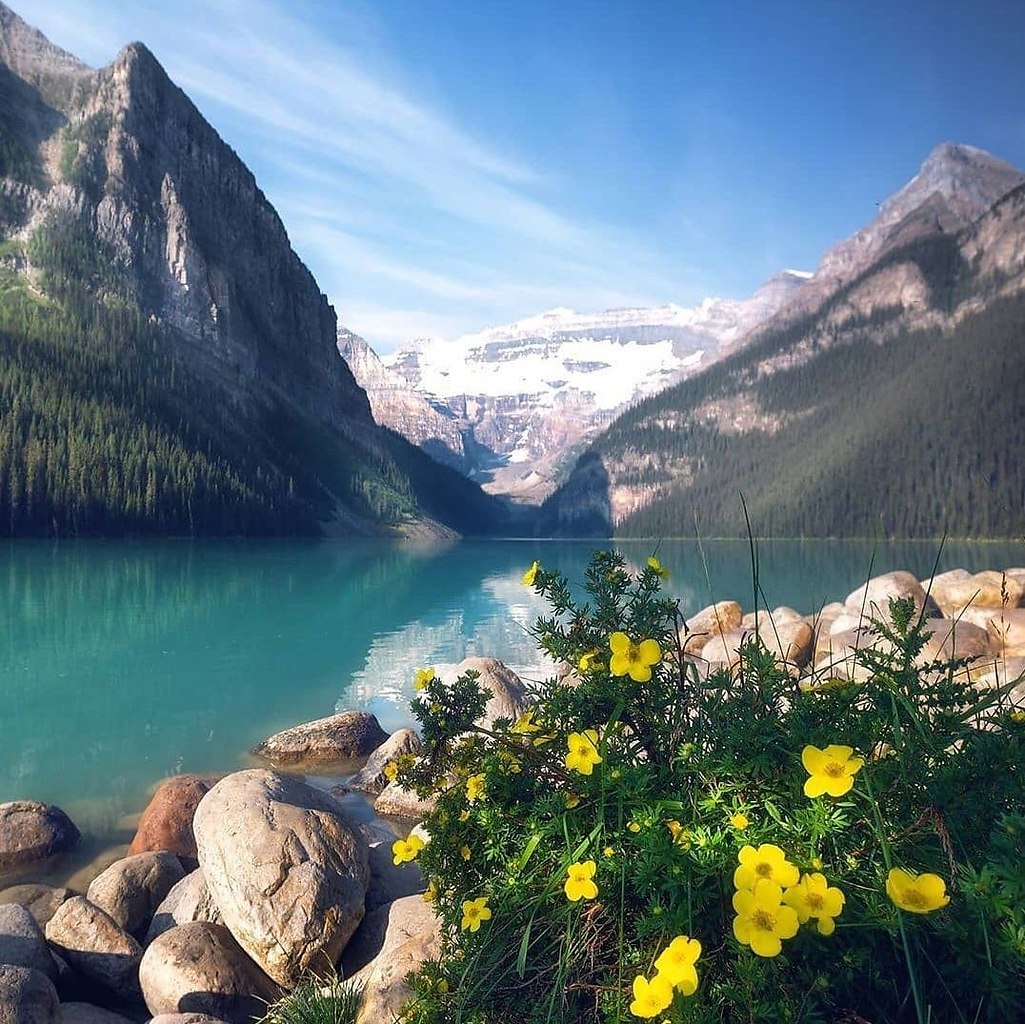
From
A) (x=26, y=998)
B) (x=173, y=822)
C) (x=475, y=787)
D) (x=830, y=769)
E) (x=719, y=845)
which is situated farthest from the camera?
(x=173, y=822)

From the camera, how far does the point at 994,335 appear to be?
7269 inches

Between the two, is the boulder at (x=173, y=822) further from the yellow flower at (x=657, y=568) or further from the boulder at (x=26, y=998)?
the yellow flower at (x=657, y=568)

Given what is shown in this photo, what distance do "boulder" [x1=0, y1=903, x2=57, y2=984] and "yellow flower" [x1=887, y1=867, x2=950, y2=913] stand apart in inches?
266

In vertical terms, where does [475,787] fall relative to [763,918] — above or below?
below

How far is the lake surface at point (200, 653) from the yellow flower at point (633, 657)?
79 centimetres

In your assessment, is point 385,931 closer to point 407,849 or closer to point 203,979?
point 203,979

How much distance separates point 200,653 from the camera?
91.2ft

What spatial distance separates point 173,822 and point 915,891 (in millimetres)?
10815

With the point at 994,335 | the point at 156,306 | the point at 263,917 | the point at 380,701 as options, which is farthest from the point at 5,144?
the point at 994,335

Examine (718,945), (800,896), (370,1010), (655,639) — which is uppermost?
(655,639)

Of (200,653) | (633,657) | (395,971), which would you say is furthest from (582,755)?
(200,653)

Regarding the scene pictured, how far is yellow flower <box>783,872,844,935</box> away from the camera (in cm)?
188

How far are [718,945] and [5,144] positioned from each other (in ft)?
676

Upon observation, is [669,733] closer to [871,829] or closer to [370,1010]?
[871,829]
